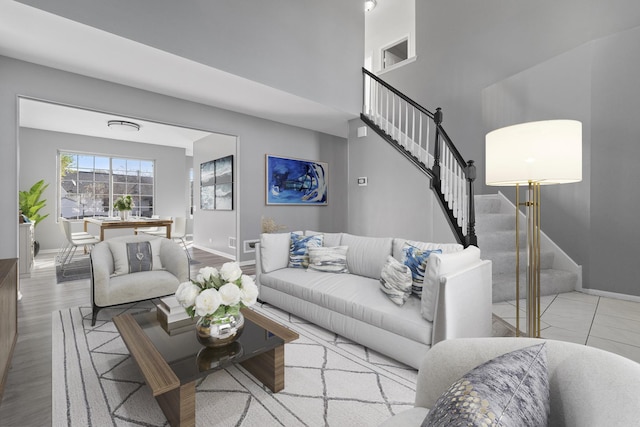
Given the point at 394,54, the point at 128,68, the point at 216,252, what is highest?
the point at 394,54

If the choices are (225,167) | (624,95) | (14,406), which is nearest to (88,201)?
(225,167)

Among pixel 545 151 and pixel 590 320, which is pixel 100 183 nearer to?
pixel 545 151

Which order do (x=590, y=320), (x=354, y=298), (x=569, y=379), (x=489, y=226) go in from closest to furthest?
(x=569, y=379), (x=354, y=298), (x=590, y=320), (x=489, y=226)

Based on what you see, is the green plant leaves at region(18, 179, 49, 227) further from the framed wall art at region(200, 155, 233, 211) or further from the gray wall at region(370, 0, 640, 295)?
the gray wall at region(370, 0, 640, 295)

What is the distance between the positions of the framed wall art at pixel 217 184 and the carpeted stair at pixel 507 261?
428cm

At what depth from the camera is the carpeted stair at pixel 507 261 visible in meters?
3.28

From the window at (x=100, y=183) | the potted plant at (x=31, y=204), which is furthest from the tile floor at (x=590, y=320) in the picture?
the window at (x=100, y=183)

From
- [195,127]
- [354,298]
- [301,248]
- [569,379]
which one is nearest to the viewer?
[569,379]

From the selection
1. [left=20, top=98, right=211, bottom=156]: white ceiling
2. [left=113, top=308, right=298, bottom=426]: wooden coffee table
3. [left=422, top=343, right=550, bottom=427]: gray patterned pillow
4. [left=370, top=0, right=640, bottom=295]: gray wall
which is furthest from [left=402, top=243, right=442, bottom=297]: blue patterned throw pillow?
[left=20, top=98, right=211, bottom=156]: white ceiling

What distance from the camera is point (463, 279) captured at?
1930 millimetres

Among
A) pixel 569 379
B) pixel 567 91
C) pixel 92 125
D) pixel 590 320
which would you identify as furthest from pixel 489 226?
pixel 92 125

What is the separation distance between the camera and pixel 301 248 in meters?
3.19

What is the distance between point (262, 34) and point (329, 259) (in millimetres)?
2892

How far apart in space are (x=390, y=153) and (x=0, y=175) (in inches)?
185
